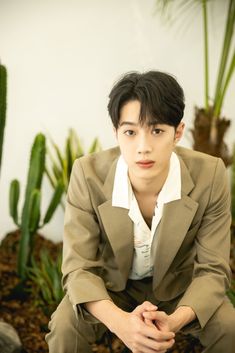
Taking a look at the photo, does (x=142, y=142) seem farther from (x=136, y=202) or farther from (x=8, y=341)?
(x=8, y=341)

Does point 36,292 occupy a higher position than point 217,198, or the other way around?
point 217,198

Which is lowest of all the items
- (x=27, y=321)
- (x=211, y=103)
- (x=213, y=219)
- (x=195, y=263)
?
(x=27, y=321)

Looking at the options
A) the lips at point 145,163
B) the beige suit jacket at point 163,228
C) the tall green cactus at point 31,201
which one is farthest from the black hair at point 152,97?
the tall green cactus at point 31,201

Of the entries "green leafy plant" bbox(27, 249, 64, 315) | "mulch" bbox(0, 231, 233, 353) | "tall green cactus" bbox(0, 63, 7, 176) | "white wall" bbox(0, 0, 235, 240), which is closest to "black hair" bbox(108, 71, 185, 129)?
"tall green cactus" bbox(0, 63, 7, 176)

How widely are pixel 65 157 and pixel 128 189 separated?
4.32 feet

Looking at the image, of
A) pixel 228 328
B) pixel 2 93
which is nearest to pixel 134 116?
pixel 228 328

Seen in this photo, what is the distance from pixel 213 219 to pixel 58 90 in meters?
1.56

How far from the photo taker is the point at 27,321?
2.57 metres

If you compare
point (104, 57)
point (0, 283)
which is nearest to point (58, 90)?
point (104, 57)

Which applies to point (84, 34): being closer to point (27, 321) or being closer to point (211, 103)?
point (211, 103)

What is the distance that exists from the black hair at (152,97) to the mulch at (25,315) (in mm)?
1024

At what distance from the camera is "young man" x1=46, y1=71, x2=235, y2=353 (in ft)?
5.41

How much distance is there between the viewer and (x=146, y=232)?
184 centimetres

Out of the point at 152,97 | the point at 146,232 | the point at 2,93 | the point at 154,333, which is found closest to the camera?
the point at 154,333
